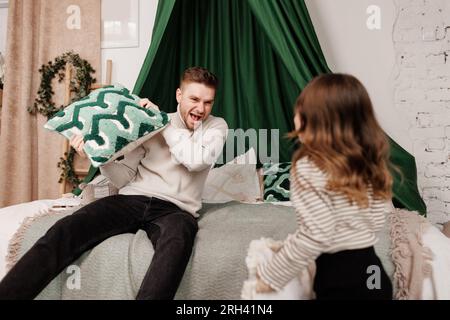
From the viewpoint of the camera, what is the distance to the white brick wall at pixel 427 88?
2.72 m

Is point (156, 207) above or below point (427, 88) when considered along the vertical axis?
below

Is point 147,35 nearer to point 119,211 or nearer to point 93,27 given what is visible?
point 93,27

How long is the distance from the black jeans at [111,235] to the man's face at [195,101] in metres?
0.42

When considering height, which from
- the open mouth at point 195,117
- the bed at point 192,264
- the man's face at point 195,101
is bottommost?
the bed at point 192,264

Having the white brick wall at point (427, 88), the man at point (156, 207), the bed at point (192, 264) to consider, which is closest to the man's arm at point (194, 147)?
the man at point (156, 207)

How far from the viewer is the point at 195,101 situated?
70.9 inches

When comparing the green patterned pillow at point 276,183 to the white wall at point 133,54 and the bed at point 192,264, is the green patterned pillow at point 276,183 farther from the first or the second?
the white wall at point 133,54

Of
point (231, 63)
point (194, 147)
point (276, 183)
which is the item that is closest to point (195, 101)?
point (194, 147)

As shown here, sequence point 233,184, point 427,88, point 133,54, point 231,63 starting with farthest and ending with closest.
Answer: point 133,54
point 427,88
point 231,63
point 233,184

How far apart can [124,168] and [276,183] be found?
96 cm

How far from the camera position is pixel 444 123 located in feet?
8.98

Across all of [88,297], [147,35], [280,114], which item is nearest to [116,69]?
[147,35]

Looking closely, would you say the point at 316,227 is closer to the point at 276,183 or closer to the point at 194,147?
the point at 194,147

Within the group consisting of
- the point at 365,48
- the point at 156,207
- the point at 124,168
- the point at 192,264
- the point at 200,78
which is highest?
the point at 365,48
